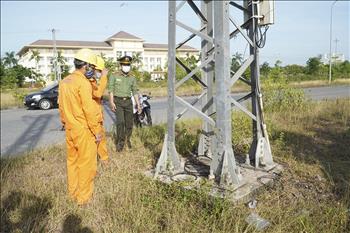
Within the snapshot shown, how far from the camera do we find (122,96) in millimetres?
6414

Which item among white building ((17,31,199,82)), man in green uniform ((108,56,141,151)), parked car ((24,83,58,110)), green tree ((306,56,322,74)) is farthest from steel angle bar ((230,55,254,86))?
white building ((17,31,199,82))

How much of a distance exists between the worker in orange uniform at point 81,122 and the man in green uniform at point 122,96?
2.27 m

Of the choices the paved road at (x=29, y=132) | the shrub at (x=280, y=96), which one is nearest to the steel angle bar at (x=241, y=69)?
the paved road at (x=29, y=132)

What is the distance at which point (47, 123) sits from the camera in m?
11.5

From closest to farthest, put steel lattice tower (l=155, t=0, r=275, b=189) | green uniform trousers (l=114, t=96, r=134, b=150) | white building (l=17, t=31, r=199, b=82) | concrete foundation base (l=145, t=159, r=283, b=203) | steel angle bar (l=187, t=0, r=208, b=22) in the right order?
1. concrete foundation base (l=145, t=159, r=283, b=203)
2. steel lattice tower (l=155, t=0, r=275, b=189)
3. steel angle bar (l=187, t=0, r=208, b=22)
4. green uniform trousers (l=114, t=96, r=134, b=150)
5. white building (l=17, t=31, r=199, b=82)

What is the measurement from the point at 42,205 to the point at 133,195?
108cm

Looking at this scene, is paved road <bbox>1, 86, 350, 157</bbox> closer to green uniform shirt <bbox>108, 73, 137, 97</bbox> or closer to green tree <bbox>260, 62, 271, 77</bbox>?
green uniform shirt <bbox>108, 73, 137, 97</bbox>

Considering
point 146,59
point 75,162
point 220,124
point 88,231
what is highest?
point 146,59

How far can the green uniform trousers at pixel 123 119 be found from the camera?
20.9 feet

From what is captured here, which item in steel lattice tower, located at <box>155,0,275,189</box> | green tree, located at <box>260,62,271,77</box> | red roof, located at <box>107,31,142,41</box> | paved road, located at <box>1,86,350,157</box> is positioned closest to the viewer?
steel lattice tower, located at <box>155,0,275,189</box>

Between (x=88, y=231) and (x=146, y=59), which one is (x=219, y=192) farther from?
(x=146, y=59)

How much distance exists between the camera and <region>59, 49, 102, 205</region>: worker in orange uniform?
391 cm

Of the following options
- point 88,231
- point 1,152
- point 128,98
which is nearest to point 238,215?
point 88,231

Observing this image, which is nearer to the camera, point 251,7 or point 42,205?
point 42,205
